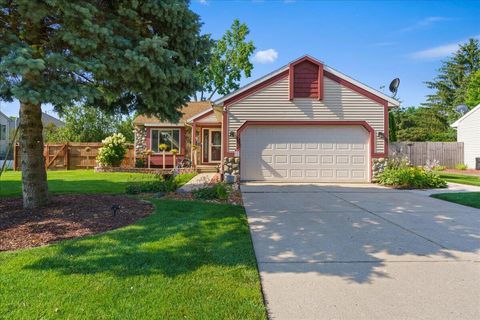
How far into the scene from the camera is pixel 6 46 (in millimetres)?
4508

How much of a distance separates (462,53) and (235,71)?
1177 inches

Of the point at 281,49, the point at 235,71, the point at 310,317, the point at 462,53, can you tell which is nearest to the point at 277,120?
the point at 281,49

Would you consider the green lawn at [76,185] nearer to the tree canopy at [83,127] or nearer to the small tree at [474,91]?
the tree canopy at [83,127]

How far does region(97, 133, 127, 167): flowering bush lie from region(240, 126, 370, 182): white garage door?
27.3 ft

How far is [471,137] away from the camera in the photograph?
21.2 m

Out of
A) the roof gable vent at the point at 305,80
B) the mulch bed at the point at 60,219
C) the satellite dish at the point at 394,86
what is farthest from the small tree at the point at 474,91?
the mulch bed at the point at 60,219

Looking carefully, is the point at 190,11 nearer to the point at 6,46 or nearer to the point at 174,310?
the point at 6,46

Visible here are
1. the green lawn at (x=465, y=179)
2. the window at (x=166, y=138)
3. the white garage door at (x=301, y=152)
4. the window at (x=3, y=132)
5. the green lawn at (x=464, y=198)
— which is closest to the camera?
the green lawn at (x=464, y=198)

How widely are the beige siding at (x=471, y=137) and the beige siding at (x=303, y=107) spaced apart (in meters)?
12.9

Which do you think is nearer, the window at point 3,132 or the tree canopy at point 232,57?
the tree canopy at point 232,57

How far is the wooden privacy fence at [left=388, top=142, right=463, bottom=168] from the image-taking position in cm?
2023

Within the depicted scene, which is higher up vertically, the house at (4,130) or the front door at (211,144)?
the house at (4,130)

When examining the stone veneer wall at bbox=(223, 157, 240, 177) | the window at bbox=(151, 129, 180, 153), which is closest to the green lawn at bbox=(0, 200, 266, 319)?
the stone veneer wall at bbox=(223, 157, 240, 177)

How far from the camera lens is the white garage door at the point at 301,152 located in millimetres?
12423
